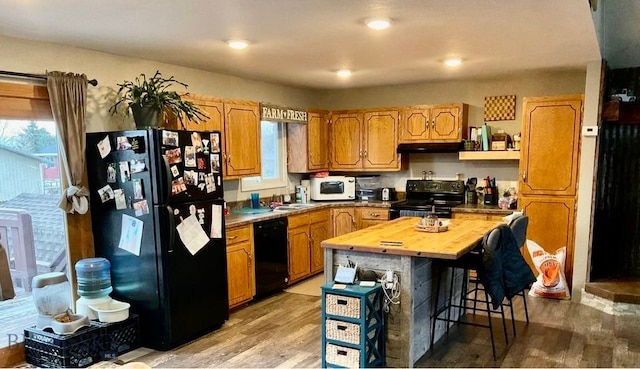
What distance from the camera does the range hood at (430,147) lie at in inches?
210

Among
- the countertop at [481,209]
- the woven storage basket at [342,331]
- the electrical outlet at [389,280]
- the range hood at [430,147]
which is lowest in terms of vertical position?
the woven storage basket at [342,331]

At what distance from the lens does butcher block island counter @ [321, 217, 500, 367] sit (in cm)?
300

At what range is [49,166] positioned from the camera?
350 cm

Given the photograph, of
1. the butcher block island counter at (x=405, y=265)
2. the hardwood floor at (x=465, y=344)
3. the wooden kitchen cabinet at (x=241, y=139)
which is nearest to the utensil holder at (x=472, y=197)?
the hardwood floor at (x=465, y=344)

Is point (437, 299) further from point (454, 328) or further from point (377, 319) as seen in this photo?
point (377, 319)

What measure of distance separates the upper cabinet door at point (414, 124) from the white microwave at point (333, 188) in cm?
85

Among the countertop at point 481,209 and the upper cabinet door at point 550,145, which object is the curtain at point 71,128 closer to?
the countertop at point 481,209

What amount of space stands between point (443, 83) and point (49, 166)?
4323mm

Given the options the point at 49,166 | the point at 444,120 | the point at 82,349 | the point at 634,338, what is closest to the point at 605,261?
the point at 634,338

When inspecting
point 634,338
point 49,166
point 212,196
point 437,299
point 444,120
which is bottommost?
point 634,338

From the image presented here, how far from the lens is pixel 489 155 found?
5.14 m

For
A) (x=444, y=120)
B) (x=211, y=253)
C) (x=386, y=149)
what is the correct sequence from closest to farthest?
(x=211, y=253)
(x=444, y=120)
(x=386, y=149)

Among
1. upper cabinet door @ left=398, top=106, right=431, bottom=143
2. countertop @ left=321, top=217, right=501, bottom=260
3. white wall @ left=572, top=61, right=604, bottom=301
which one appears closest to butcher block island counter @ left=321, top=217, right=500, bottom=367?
countertop @ left=321, top=217, right=501, bottom=260

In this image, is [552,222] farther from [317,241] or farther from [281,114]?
[281,114]
